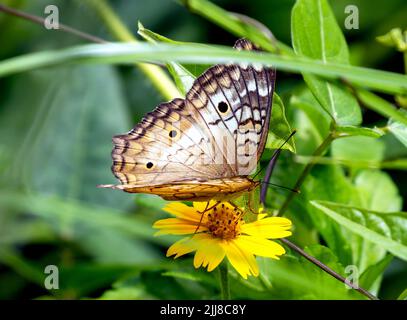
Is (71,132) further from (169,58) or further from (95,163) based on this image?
(169,58)

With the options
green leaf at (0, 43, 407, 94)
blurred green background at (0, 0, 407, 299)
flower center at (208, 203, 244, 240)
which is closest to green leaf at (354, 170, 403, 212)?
blurred green background at (0, 0, 407, 299)

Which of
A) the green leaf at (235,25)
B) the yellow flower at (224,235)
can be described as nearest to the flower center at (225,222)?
the yellow flower at (224,235)

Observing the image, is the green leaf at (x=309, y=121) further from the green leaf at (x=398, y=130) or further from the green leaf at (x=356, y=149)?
the green leaf at (x=398, y=130)

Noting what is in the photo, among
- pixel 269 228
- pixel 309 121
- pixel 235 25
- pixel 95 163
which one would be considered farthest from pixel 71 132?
pixel 269 228

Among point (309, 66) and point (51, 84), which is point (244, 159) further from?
point (51, 84)

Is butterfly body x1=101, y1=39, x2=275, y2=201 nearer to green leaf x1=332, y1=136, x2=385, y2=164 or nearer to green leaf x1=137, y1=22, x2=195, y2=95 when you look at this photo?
green leaf x1=137, y1=22, x2=195, y2=95
